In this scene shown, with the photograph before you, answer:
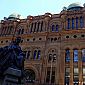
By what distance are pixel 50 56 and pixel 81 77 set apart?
21.0 ft

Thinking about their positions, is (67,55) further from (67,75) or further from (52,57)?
(67,75)

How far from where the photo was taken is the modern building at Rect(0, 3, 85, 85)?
29.8 metres

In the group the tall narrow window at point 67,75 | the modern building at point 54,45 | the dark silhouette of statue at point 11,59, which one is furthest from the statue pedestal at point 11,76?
the tall narrow window at point 67,75

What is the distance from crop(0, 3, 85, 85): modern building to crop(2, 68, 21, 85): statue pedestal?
20019 millimetres

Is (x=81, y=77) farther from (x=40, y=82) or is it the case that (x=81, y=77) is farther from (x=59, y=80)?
(x=40, y=82)

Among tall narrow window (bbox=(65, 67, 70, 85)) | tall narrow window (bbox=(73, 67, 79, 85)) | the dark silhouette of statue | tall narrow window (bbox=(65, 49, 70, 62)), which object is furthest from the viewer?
tall narrow window (bbox=(65, 49, 70, 62))

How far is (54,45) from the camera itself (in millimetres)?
32688

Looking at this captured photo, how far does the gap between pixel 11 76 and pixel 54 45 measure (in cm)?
2319

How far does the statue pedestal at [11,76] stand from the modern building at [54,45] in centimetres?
2002

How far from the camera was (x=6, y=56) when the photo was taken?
411 inches

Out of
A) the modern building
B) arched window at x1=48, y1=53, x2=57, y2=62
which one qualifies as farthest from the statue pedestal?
arched window at x1=48, y1=53, x2=57, y2=62

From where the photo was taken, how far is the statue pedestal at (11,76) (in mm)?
9658

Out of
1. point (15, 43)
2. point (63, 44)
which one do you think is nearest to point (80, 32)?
point (63, 44)

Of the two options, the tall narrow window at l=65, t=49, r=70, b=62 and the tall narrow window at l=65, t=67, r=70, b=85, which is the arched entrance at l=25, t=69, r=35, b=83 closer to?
the tall narrow window at l=65, t=67, r=70, b=85
